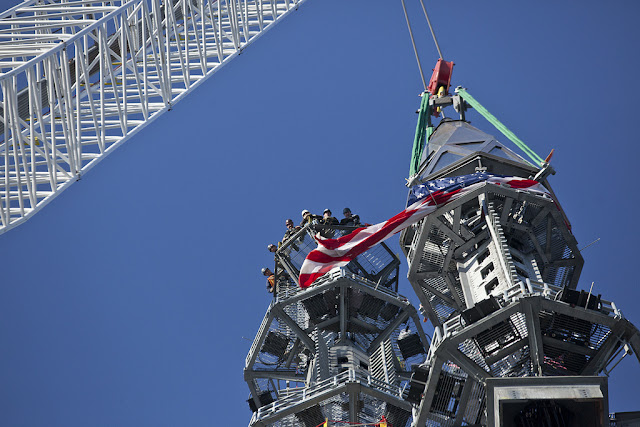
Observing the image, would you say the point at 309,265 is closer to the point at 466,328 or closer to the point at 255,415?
the point at 255,415

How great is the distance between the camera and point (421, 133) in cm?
5788

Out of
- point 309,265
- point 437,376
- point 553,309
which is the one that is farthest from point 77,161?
point 553,309

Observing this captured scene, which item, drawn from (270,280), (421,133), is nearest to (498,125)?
(421,133)

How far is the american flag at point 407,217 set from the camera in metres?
44.9

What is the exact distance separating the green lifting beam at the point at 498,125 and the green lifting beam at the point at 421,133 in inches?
97.0

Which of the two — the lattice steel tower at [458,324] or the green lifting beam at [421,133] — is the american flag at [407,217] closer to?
the lattice steel tower at [458,324]

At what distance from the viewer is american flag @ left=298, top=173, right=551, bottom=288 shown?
4491 centimetres

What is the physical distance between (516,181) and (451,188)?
3.36 metres

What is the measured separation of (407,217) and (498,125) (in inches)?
528

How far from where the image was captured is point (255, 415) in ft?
151

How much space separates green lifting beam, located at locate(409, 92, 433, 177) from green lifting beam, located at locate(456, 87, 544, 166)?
97.0 inches

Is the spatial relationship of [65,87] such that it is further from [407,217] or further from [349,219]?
[349,219]

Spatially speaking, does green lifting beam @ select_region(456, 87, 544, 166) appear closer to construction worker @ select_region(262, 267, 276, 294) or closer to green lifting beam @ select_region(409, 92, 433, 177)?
green lifting beam @ select_region(409, 92, 433, 177)

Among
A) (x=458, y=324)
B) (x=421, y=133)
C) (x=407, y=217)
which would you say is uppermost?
(x=421, y=133)
